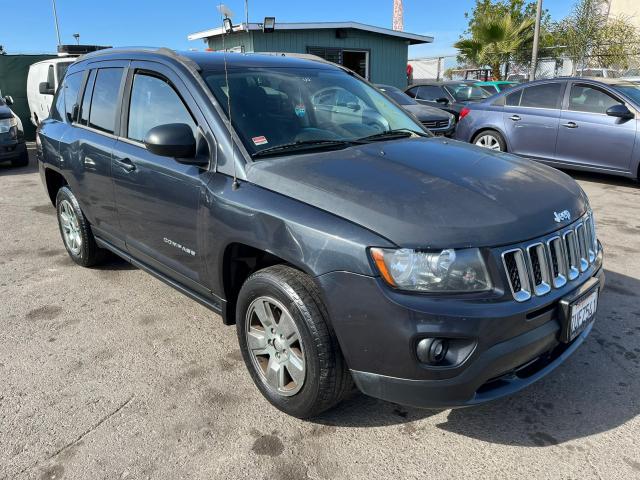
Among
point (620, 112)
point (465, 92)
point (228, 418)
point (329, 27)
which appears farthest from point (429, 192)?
point (329, 27)

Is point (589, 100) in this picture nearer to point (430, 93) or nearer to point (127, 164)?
point (430, 93)

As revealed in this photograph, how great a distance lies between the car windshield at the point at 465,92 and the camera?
13133 millimetres

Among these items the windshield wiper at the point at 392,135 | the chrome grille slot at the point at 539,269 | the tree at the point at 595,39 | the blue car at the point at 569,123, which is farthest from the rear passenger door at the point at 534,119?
the tree at the point at 595,39

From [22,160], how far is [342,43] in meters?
12.6

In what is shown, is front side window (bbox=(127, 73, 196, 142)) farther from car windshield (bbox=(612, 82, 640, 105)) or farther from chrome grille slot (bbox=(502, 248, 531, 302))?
car windshield (bbox=(612, 82, 640, 105))

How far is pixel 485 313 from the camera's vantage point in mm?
2053

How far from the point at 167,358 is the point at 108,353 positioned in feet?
1.31

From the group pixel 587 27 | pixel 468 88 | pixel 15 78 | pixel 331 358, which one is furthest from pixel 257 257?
pixel 587 27

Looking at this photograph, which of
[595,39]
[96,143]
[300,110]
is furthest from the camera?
[595,39]

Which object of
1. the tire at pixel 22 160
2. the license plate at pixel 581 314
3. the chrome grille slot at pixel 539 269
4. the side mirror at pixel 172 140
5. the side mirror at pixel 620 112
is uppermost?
the side mirror at pixel 172 140

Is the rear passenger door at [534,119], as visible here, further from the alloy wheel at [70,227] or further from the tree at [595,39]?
the tree at [595,39]

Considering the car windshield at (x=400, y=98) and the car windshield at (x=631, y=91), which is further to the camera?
the car windshield at (x=400, y=98)

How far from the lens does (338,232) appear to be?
219 cm

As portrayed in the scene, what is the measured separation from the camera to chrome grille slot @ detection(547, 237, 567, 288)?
2311 millimetres
